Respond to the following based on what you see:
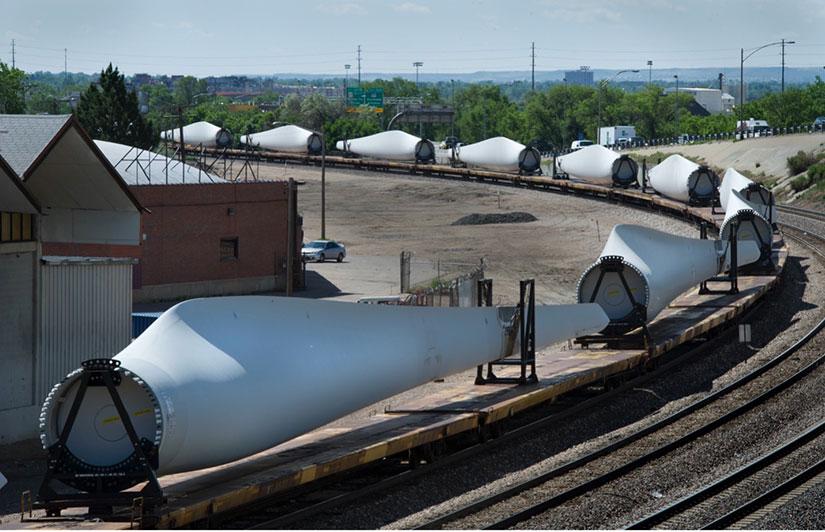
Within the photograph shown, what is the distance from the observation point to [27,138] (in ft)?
82.8

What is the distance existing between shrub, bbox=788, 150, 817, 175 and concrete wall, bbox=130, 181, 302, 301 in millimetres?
46641

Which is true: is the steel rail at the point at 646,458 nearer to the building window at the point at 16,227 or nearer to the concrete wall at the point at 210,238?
the building window at the point at 16,227

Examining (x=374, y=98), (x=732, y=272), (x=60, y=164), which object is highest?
(x=374, y=98)

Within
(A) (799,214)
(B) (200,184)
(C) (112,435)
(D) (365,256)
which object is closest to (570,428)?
(C) (112,435)

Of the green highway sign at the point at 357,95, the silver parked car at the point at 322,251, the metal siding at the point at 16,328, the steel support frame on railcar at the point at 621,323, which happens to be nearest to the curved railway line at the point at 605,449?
the steel support frame on railcar at the point at 621,323

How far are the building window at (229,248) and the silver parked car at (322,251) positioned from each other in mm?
7786

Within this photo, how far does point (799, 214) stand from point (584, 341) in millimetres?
40520

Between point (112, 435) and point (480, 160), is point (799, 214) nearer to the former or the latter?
point (480, 160)

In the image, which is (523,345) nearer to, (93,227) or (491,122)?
(93,227)

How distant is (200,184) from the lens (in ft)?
153

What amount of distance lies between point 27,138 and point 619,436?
14425mm

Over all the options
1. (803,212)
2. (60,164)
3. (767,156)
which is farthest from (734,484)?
(767,156)

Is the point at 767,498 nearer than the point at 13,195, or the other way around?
the point at 767,498

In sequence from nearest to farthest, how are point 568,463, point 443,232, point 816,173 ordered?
1. point 568,463
2. point 443,232
3. point 816,173
